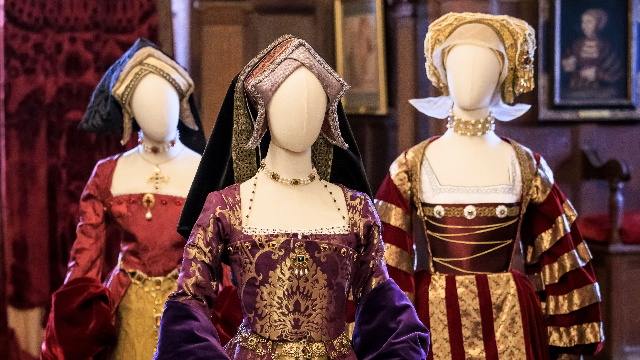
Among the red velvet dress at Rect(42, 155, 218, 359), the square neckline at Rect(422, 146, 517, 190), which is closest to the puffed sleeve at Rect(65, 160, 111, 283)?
the red velvet dress at Rect(42, 155, 218, 359)

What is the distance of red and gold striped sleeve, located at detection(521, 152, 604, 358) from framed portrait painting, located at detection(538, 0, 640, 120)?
6.20 ft

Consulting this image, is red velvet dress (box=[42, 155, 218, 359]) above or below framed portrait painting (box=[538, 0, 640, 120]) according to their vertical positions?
below

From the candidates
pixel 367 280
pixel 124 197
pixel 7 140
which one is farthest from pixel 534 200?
pixel 7 140

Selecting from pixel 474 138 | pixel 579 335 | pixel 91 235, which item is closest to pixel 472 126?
pixel 474 138

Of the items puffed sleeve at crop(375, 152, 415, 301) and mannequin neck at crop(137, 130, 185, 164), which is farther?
mannequin neck at crop(137, 130, 185, 164)

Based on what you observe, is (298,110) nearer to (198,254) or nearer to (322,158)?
(322,158)

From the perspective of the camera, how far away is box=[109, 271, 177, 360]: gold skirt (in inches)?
98.7

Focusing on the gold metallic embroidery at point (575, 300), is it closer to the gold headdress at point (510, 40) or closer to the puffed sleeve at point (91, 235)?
the gold headdress at point (510, 40)

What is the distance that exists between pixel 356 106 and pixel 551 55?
1.19 m

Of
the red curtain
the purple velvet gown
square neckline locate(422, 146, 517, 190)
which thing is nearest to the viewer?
the purple velvet gown

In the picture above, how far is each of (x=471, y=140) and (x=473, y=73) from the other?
24 cm

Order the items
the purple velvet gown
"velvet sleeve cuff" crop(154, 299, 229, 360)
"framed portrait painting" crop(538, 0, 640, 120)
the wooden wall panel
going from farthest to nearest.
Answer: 1. "framed portrait painting" crop(538, 0, 640, 120)
2. the wooden wall panel
3. the purple velvet gown
4. "velvet sleeve cuff" crop(154, 299, 229, 360)

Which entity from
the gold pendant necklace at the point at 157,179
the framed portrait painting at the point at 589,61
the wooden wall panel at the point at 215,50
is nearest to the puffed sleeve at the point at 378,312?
the gold pendant necklace at the point at 157,179

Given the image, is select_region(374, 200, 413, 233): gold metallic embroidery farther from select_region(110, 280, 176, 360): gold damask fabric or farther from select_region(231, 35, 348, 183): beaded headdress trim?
select_region(110, 280, 176, 360): gold damask fabric
